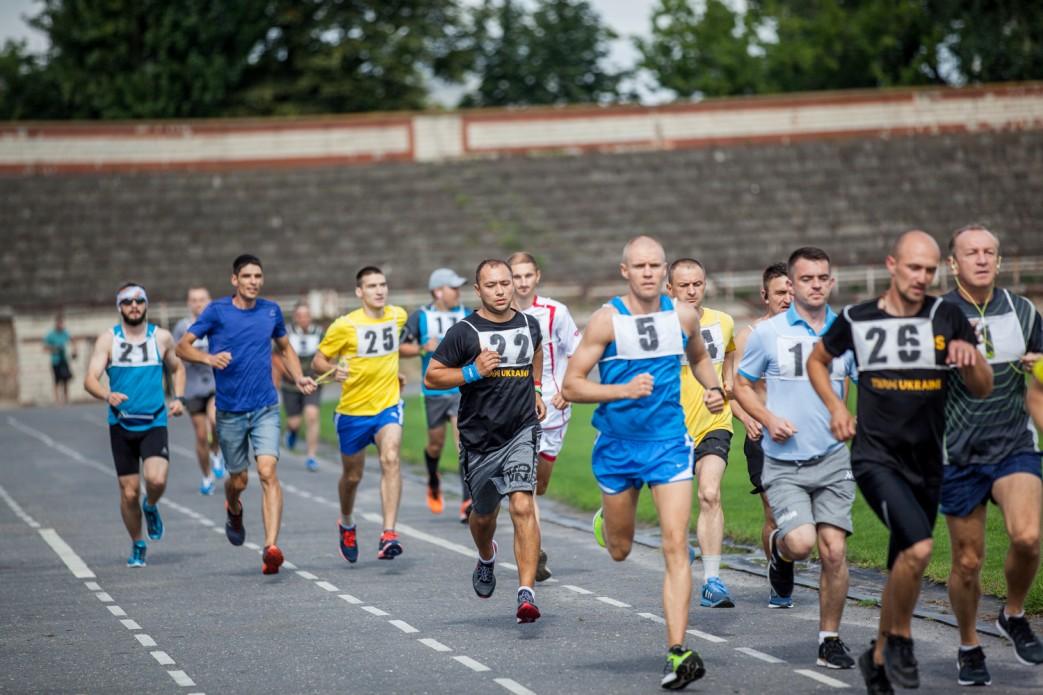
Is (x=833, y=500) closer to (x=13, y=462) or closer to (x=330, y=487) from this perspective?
(x=330, y=487)

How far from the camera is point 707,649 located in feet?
30.5

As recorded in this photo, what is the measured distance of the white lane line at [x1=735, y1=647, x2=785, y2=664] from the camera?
8.84 metres

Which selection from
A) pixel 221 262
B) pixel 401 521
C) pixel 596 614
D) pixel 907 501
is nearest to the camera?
pixel 907 501

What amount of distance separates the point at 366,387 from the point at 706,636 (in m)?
5.18

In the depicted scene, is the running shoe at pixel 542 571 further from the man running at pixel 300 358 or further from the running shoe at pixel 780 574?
the man running at pixel 300 358

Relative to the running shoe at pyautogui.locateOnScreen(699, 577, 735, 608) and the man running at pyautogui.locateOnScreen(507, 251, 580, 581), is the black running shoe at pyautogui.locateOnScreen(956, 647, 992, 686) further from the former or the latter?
the man running at pyautogui.locateOnScreen(507, 251, 580, 581)

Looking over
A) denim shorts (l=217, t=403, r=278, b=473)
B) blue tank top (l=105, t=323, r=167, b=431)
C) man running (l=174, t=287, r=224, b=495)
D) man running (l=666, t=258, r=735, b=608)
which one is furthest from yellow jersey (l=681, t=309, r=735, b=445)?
man running (l=174, t=287, r=224, b=495)

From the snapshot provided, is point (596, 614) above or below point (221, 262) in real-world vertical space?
below

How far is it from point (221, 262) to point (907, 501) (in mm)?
36292

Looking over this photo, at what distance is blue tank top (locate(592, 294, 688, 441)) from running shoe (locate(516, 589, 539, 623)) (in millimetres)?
1701

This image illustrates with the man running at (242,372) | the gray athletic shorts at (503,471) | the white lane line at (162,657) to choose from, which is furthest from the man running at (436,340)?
the white lane line at (162,657)

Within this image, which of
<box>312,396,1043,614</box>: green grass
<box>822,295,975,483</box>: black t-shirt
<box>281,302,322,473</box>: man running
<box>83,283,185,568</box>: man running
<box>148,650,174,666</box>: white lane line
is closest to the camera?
<box>822,295,975,483</box>: black t-shirt

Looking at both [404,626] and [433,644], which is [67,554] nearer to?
[404,626]

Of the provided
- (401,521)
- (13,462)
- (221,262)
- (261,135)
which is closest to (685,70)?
(261,135)
